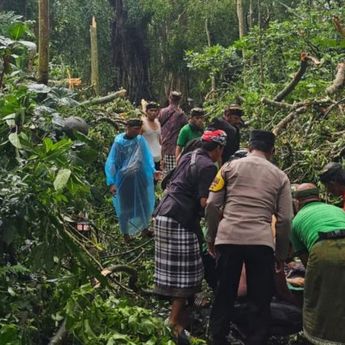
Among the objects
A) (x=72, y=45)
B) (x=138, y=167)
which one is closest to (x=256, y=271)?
(x=138, y=167)

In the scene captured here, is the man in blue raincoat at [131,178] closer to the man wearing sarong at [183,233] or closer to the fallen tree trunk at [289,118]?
the fallen tree trunk at [289,118]

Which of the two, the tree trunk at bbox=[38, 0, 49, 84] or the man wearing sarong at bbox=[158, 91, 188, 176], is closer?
the tree trunk at bbox=[38, 0, 49, 84]

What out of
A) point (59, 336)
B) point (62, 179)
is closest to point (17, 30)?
point (62, 179)

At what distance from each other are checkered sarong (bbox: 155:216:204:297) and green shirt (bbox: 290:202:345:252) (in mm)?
810

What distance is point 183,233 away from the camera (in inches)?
187

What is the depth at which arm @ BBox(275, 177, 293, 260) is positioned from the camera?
14.0ft

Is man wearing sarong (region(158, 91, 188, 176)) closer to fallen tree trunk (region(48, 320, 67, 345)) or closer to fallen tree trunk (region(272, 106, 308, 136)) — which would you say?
fallen tree trunk (region(272, 106, 308, 136))

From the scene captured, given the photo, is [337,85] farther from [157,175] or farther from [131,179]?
[131,179]

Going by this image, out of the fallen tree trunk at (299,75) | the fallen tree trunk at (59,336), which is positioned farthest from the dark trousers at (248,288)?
the fallen tree trunk at (299,75)

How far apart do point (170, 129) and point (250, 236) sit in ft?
15.4

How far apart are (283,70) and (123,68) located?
1122cm

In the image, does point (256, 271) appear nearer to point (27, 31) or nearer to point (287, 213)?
point (287, 213)

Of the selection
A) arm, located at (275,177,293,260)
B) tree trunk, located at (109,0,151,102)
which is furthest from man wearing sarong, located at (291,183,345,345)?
tree trunk, located at (109,0,151,102)

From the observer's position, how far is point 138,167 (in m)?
6.91
